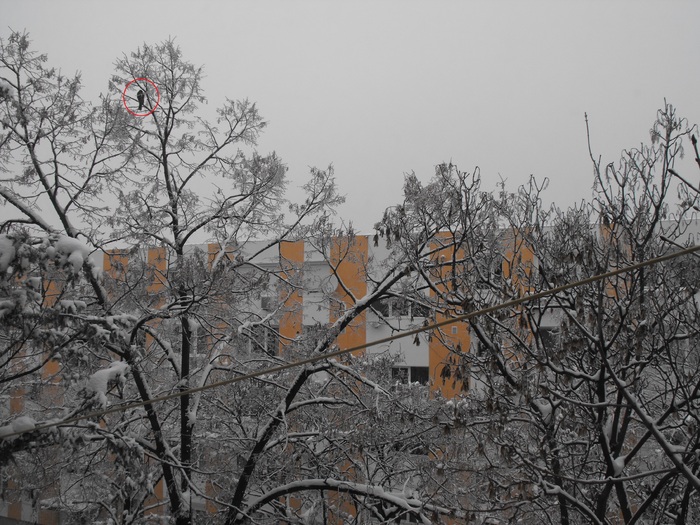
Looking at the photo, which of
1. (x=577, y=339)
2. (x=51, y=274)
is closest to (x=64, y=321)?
(x=51, y=274)

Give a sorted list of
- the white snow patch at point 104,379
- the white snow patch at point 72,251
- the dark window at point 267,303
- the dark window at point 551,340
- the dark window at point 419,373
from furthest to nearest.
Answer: the dark window at point 419,373 < the dark window at point 267,303 < the dark window at point 551,340 < the white snow patch at point 104,379 < the white snow patch at point 72,251

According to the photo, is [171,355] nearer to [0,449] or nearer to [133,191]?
[133,191]

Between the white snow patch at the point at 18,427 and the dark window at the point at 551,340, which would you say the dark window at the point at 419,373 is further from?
the white snow patch at the point at 18,427

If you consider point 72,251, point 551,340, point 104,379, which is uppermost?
point 72,251

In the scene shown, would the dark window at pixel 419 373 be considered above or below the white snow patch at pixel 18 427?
above

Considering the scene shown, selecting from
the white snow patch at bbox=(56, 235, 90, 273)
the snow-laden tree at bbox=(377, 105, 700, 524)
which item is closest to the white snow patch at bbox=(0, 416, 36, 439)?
the white snow patch at bbox=(56, 235, 90, 273)

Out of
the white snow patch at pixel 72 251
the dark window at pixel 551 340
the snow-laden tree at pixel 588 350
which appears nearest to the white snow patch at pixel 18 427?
the white snow patch at pixel 72 251

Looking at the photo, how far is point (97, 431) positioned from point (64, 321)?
106 centimetres

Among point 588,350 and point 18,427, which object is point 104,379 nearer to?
point 18,427

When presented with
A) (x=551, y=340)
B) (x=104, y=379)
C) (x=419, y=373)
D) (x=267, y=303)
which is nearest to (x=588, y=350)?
(x=551, y=340)

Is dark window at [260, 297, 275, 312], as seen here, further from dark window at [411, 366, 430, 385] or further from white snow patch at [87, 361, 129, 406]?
dark window at [411, 366, 430, 385]

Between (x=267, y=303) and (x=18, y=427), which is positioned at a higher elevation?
(x=267, y=303)

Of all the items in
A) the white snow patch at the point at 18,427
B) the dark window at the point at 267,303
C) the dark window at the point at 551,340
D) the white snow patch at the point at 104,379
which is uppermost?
the dark window at the point at 267,303

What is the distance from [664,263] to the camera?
5.99 meters
